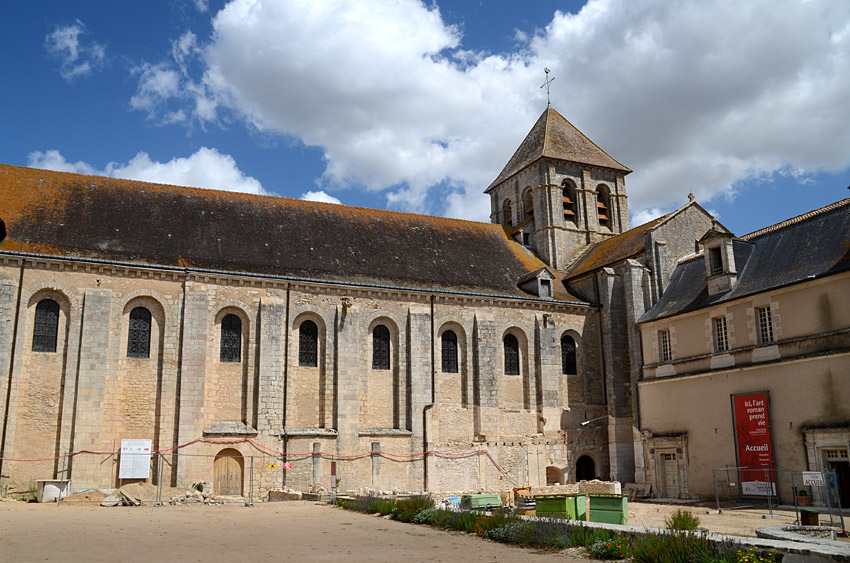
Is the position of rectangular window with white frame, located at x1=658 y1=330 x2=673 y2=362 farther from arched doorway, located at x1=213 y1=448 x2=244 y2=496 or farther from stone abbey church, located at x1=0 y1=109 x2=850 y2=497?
arched doorway, located at x1=213 y1=448 x2=244 y2=496

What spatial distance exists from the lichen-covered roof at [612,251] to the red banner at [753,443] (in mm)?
9073

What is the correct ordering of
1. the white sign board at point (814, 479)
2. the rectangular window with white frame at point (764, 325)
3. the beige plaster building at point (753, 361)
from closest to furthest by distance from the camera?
the white sign board at point (814, 479)
the beige plaster building at point (753, 361)
the rectangular window with white frame at point (764, 325)

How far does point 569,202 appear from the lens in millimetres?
36188

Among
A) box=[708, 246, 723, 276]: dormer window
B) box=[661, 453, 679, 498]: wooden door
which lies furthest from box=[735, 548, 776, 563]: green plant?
box=[708, 246, 723, 276]: dormer window

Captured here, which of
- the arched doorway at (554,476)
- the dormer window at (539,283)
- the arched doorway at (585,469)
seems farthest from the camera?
the dormer window at (539,283)

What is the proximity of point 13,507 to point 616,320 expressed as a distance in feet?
73.7

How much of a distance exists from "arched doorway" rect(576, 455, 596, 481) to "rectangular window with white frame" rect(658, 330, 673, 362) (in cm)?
552

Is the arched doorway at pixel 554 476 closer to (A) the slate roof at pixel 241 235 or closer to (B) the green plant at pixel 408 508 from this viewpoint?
(A) the slate roof at pixel 241 235

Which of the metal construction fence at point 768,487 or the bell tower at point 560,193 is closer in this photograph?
the metal construction fence at point 768,487

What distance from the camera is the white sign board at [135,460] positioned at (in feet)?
74.1

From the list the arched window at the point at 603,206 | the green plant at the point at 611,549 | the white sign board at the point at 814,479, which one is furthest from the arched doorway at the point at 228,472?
the arched window at the point at 603,206

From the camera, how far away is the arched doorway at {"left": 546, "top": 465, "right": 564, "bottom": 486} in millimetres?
29000

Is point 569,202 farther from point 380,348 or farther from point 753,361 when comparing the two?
point 753,361

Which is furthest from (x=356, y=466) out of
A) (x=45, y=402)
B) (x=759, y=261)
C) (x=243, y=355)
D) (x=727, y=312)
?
(x=759, y=261)
